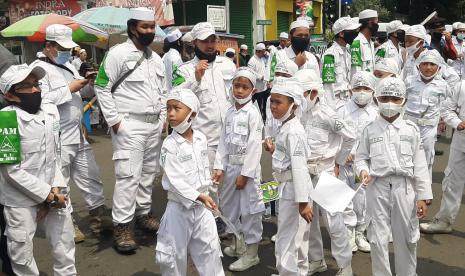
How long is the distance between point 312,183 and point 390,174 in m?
0.73

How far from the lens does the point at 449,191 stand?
548cm

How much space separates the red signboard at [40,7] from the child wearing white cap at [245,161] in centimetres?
1510

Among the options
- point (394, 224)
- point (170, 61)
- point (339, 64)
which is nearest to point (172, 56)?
point (170, 61)

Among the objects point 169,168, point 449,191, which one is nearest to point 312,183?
point 169,168

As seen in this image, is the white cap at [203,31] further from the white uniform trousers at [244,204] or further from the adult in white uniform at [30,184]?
the adult in white uniform at [30,184]

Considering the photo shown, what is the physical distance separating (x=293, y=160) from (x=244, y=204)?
1051 mm

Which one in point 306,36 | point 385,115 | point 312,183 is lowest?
point 312,183

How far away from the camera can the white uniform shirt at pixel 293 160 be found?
3896 mm

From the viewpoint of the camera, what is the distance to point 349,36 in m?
7.35

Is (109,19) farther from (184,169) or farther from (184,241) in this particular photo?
(184,241)

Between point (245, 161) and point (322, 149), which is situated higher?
point (322, 149)

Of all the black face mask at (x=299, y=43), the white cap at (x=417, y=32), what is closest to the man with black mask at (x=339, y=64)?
the black face mask at (x=299, y=43)

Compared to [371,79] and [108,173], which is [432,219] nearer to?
[371,79]

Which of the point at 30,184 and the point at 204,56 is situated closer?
the point at 30,184
